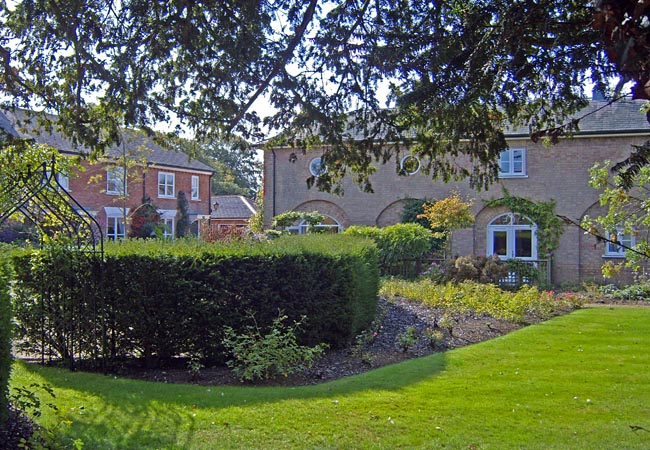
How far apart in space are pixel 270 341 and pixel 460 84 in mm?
4055

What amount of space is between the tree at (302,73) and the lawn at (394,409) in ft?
8.73

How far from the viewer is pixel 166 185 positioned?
126ft

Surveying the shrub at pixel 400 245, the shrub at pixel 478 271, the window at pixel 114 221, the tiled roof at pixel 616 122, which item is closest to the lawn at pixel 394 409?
the shrub at pixel 478 271


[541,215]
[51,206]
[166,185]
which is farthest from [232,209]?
[51,206]

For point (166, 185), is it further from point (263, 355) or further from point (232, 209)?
point (263, 355)

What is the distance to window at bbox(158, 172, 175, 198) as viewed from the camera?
125 ft

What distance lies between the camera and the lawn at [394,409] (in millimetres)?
5312

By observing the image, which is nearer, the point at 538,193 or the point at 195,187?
the point at 538,193

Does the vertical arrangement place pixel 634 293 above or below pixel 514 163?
below

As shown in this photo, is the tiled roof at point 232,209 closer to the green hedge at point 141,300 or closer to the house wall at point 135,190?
the house wall at point 135,190

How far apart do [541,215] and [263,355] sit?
1745cm

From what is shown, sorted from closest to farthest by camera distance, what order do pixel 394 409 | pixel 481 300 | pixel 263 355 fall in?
pixel 394 409 < pixel 263 355 < pixel 481 300

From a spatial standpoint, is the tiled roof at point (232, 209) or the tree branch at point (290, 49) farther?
the tiled roof at point (232, 209)

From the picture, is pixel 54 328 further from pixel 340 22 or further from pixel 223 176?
pixel 223 176
